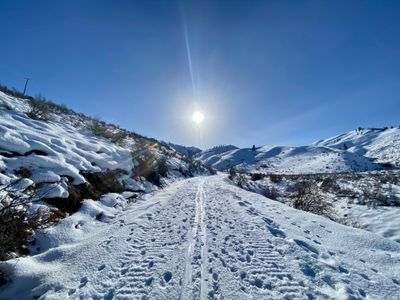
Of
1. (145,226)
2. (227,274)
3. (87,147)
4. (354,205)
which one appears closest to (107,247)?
(145,226)

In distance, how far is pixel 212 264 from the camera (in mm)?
A: 3961

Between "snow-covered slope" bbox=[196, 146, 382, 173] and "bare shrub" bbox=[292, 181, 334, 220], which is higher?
"snow-covered slope" bbox=[196, 146, 382, 173]

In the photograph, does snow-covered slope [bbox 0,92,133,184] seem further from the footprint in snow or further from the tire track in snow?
the tire track in snow

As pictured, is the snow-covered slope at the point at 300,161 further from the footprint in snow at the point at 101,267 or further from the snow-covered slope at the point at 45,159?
the footprint in snow at the point at 101,267

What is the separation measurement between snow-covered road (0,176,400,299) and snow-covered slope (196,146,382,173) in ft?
118

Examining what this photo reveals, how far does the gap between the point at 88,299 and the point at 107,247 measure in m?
1.66

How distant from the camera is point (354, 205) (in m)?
11.5

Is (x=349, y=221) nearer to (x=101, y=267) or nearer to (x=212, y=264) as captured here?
(x=212, y=264)

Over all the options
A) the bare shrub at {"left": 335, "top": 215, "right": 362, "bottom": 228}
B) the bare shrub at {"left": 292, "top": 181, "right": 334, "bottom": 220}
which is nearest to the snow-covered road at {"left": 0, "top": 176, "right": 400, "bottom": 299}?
the bare shrub at {"left": 335, "top": 215, "right": 362, "bottom": 228}

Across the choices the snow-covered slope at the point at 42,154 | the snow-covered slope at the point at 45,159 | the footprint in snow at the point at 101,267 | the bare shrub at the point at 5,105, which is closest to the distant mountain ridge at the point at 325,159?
the snow-covered slope at the point at 45,159

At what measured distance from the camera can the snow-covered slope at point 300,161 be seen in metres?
69.0

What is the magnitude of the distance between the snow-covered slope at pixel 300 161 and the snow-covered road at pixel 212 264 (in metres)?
36.1

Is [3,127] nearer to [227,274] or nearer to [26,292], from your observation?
[26,292]

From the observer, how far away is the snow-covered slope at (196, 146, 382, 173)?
68994mm
